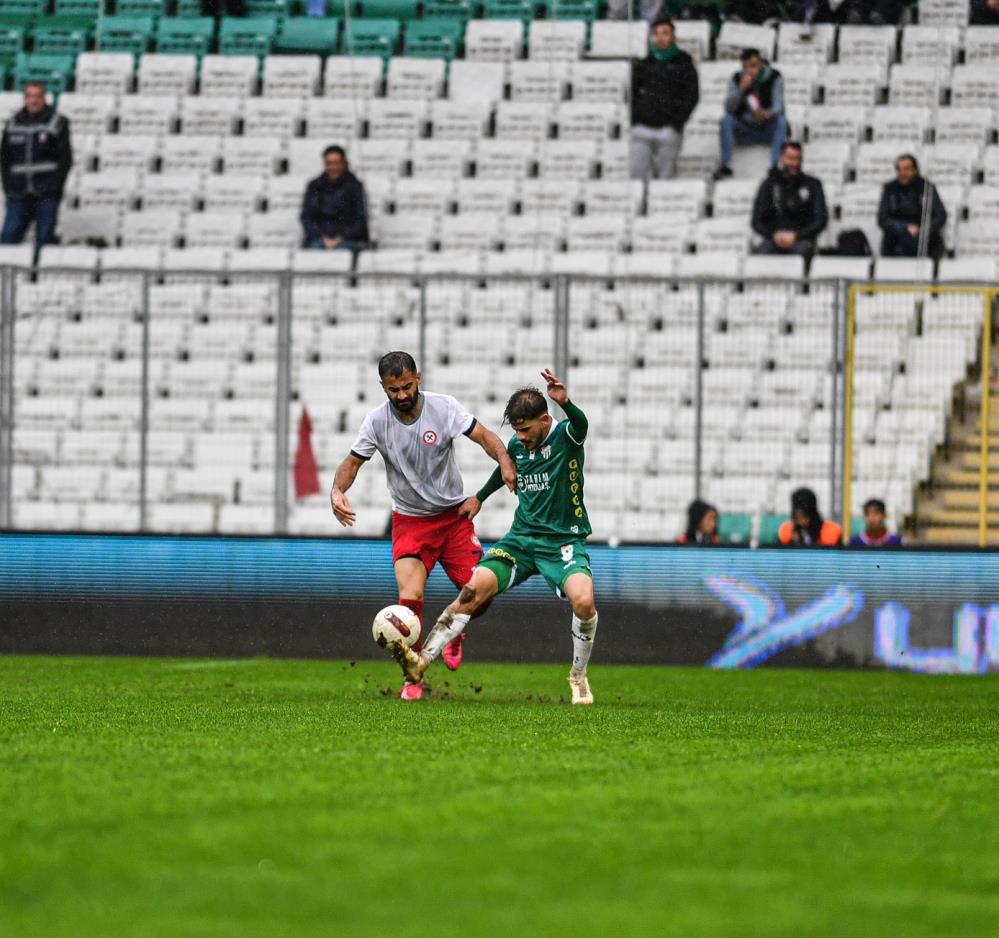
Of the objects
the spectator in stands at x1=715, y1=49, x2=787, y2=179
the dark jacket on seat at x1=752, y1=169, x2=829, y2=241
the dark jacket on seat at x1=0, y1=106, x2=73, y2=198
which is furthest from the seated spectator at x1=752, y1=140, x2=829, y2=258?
the dark jacket on seat at x1=0, y1=106, x2=73, y2=198

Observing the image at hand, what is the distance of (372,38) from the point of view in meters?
25.5

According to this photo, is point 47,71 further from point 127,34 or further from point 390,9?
point 390,9

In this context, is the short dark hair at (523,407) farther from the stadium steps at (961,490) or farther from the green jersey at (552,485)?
the stadium steps at (961,490)

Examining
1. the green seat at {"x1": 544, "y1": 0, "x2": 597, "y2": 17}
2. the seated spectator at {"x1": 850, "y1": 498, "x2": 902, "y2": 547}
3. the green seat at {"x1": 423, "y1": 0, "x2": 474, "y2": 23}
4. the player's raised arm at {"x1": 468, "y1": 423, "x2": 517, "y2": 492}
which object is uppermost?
the green seat at {"x1": 423, "y1": 0, "x2": 474, "y2": 23}

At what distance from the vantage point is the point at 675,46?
878 inches

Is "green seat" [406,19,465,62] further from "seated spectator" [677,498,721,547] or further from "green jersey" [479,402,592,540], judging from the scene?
"green jersey" [479,402,592,540]

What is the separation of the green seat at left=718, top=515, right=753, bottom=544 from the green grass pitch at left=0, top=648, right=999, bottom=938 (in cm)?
572

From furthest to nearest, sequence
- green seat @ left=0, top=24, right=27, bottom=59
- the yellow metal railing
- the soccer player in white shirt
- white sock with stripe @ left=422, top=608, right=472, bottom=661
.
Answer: green seat @ left=0, top=24, right=27, bottom=59, the yellow metal railing, white sock with stripe @ left=422, top=608, right=472, bottom=661, the soccer player in white shirt

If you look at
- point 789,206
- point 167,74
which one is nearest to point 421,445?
point 789,206

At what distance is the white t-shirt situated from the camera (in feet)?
38.3

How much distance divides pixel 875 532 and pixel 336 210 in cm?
700

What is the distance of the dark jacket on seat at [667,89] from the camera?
22266mm

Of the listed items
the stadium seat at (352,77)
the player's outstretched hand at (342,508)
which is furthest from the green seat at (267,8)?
the player's outstretched hand at (342,508)

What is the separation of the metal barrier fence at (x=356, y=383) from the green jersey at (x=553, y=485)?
541 cm
